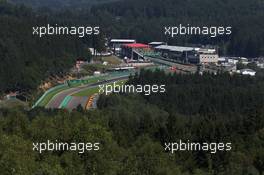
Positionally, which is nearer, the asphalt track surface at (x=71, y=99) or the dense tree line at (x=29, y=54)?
the asphalt track surface at (x=71, y=99)

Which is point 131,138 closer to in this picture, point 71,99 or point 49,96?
point 71,99

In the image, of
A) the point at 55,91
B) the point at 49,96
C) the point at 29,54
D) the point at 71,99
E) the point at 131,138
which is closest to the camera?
the point at 131,138

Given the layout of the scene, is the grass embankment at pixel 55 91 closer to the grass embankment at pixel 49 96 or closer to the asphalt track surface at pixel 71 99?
the grass embankment at pixel 49 96

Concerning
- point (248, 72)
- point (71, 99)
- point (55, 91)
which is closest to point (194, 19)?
point (248, 72)

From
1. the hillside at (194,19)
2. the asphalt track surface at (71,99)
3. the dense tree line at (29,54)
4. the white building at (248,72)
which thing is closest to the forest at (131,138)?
the asphalt track surface at (71,99)

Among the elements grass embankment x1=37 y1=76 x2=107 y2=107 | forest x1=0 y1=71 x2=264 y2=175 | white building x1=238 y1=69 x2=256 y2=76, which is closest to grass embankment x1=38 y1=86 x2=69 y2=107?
grass embankment x1=37 y1=76 x2=107 y2=107

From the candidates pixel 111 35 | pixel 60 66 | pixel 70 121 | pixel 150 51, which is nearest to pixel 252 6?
pixel 111 35

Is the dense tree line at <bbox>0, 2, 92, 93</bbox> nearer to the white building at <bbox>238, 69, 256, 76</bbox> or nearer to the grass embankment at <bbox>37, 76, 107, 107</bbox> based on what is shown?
the grass embankment at <bbox>37, 76, 107, 107</bbox>

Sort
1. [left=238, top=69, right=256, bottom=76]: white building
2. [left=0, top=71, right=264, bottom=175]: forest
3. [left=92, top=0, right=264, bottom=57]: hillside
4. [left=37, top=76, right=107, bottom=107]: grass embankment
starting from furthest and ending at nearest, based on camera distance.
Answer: [left=92, top=0, right=264, bottom=57]: hillside
[left=238, top=69, right=256, bottom=76]: white building
[left=37, top=76, right=107, bottom=107]: grass embankment
[left=0, top=71, right=264, bottom=175]: forest

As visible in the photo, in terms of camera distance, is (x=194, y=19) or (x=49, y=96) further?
(x=194, y=19)

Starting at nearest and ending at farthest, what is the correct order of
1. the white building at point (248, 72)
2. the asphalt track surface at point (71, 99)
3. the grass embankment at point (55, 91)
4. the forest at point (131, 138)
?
the forest at point (131, 138), the asphalt track surface at point (71, 99), the grass embankment at point (55, 91), the white building at point (248, 72)
